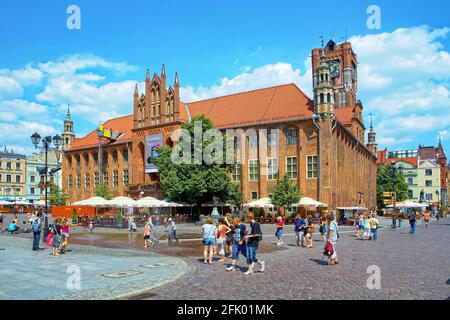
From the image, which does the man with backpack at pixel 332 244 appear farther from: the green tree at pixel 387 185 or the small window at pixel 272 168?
the green tree at pixel 387 185

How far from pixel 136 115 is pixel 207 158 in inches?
867

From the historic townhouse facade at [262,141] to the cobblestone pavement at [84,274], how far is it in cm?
3389

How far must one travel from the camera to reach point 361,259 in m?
15.4

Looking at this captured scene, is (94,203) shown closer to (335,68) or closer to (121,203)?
(121,203)

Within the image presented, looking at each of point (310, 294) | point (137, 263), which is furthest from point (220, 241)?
point (310, 294)

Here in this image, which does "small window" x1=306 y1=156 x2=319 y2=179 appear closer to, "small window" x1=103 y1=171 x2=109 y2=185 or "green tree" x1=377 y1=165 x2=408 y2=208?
"small window" x1=103 y1=171 x2=109 y2=185

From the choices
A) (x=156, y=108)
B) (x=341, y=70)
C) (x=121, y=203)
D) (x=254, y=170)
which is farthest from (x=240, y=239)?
(x=341, y=70)

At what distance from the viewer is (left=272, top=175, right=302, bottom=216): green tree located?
42.6 meters

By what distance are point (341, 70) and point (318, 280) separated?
74.4 metres

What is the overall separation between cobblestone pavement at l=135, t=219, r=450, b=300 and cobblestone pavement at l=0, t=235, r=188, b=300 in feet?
2.49

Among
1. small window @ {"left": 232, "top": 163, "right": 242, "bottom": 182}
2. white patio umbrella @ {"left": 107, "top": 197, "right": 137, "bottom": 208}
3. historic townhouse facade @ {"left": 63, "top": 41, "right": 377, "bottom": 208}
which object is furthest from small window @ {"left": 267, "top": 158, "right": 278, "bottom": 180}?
white patio umbrella @ {"left": 107, "top": 197, "right": 137, "bottom": 208}

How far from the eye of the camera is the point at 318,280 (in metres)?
11.0

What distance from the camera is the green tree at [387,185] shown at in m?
82.9

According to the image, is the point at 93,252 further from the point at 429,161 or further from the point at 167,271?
the point at 429,161
